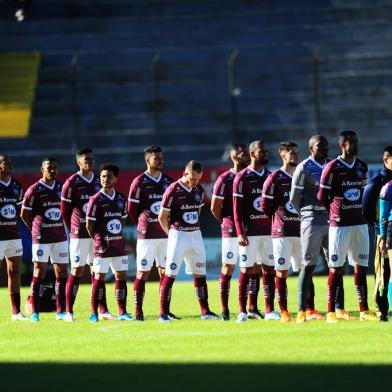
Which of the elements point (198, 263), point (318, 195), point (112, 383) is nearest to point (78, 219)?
point (198, 263)

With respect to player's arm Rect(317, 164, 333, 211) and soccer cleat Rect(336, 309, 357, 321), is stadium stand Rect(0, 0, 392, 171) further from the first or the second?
player's arm Rect(317, 164, 333, 211)

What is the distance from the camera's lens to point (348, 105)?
3431cm

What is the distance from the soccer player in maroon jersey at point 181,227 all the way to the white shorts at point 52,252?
192 cm

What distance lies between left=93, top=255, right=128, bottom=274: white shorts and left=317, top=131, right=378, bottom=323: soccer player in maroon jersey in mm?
2992

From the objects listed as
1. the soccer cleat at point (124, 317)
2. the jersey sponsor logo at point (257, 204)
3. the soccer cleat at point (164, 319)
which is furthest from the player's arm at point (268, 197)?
the soccer cleat at point (124, 317)

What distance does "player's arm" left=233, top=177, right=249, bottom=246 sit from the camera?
50.0 ft

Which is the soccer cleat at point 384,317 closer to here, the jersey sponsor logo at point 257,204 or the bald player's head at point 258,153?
the jersey sponsor logo at point 257,204

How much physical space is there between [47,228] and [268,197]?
11.4 feet

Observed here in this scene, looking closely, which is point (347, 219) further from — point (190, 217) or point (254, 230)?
point (190, 217)

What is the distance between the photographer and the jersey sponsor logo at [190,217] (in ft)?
51.3

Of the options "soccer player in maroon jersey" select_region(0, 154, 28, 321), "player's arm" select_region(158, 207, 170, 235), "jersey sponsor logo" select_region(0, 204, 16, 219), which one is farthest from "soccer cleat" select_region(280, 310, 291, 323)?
"jersey sponsor logo" select_region(0, 204, 16, 219)

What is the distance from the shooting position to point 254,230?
15.8 meters

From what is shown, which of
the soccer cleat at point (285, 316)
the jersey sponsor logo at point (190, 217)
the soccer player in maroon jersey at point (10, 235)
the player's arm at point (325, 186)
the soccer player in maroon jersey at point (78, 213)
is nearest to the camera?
the player's arm at point (325, 186)

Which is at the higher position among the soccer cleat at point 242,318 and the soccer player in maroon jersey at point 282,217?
the soccer player in maroon jersey at point 282,217
